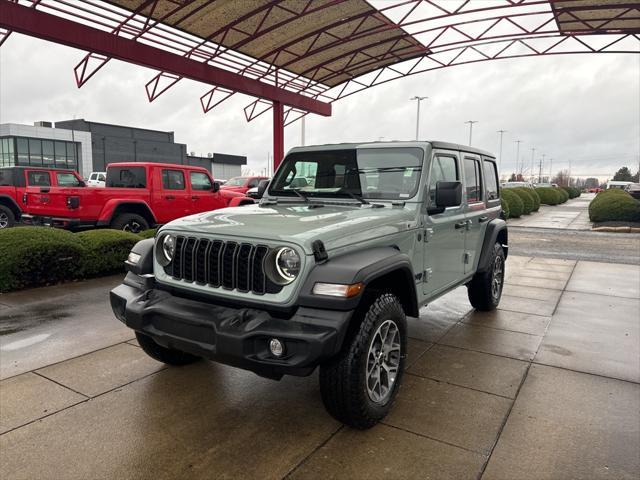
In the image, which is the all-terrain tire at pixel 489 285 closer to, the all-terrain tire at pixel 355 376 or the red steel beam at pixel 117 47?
the all-terrain tire at pixel 355 376

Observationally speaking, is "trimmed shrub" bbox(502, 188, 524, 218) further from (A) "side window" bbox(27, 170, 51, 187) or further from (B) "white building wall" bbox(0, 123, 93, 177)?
(B) "white building wall" bbox(0, 123, 93, 177)

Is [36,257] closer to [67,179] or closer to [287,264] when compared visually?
[287,264]

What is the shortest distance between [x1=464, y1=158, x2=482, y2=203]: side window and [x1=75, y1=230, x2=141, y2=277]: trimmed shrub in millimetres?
5264

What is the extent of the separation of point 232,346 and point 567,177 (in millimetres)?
115423

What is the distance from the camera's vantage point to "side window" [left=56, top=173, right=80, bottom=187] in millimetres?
13266

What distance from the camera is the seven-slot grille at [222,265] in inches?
109

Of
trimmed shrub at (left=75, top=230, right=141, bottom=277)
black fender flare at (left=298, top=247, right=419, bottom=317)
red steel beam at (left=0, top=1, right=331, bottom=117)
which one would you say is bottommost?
trimmed shrub at (left=75, top=230, right=141, bottom=277)

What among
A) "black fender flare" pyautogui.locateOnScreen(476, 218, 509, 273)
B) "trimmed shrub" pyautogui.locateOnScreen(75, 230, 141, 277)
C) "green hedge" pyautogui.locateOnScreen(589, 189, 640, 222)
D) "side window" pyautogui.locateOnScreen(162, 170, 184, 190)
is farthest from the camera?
"green hedge" pyautogui.locateOnScreen(589, 189, 640, 222)

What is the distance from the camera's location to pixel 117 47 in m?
12.0

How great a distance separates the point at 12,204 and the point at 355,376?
1317cm

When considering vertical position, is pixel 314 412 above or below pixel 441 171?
below

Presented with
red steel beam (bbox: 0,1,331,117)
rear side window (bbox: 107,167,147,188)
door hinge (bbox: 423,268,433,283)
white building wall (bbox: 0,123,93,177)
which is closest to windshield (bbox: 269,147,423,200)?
door hinge (bbox: 423,268,433,283)

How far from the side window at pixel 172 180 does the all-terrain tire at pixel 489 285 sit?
7182mm

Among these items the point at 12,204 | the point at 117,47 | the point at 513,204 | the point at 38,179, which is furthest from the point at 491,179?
the point at 513,204
